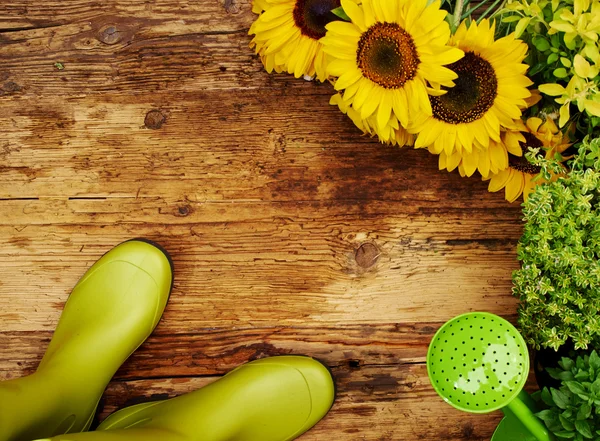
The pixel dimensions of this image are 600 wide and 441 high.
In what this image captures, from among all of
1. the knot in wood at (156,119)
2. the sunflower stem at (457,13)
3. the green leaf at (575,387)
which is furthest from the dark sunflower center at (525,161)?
the knot in wood at (156,119)

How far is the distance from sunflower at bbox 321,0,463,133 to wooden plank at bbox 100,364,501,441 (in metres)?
0.48

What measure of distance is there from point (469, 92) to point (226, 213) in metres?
0.48

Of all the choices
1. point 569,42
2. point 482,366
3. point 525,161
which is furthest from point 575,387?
point 569,42

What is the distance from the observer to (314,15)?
839mm

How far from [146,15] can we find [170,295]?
0.52 meters

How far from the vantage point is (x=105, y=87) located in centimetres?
105

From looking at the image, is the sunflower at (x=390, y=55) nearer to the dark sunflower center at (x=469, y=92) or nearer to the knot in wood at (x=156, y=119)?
the dark sunflower center at (x=469, y=92)

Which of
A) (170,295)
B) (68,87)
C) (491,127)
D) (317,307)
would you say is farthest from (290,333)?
(68,87)

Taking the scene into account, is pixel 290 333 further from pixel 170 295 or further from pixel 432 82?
pixel 432 82

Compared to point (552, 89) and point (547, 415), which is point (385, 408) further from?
point (552, 89)

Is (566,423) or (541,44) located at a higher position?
(541,44)

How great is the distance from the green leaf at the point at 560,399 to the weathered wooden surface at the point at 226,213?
0.90 feet

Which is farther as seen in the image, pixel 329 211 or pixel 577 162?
pixel 329 211

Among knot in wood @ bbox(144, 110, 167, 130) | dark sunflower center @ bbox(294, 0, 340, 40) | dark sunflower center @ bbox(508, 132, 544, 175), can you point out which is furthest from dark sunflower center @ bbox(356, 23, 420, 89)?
knot in wood @ bbox(144, 110, 167, 130)
